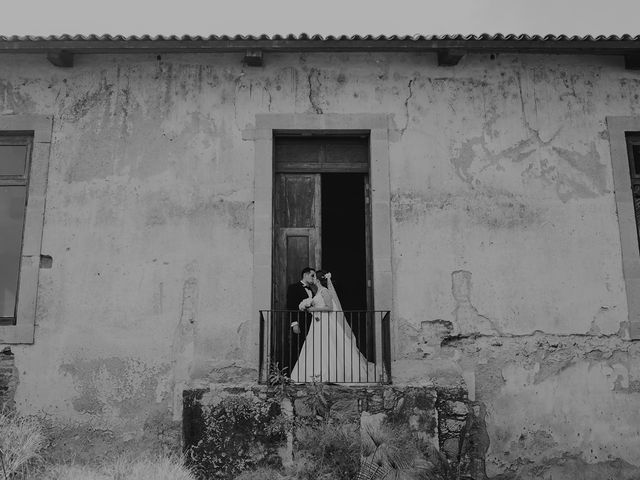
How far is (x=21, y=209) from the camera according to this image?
28.3ft

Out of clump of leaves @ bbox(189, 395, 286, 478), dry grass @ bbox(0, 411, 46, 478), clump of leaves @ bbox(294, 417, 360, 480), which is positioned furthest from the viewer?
clump of leaves @ bbox(189, 395, 286, 478)

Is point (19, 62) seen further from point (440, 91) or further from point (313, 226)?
point (440, 91)

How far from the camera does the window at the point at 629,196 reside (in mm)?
8258

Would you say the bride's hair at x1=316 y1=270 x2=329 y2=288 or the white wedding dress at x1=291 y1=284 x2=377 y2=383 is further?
the bride's hair at x1=316 y1=270 x2=329 y2=288

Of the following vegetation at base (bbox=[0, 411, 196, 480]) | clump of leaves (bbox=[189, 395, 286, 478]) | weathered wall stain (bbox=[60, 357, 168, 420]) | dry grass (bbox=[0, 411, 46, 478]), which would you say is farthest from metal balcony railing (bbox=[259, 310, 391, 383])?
dry grass (bbox=[0, 411, 46, 478])

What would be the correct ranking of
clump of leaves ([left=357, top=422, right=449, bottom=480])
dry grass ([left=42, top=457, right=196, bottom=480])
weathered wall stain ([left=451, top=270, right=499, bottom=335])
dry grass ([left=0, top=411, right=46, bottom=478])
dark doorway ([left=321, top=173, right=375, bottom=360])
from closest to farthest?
dry grass ([left=42, top=457, right=196, bottom=480]), dry grass ([left=0, top=411, right=46, bottom=478]), clump of leaves ([left=357, top=422, right=449, bottom=480]), weathered wall stain ([left=451, top=270, right=499, bottom=335]), dark doorway ([left=321, top=173, right=375, bottom=360])

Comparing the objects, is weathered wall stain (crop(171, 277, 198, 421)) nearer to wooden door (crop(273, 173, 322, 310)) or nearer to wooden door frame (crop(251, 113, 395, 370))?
wooden door frame (crop(251, 113, 395, 370))

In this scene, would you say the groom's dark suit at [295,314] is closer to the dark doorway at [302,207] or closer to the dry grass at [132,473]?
the dark doorway at [302,207]

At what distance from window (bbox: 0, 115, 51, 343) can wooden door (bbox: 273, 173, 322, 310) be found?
258 centimetres

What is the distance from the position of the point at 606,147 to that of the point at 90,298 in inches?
232

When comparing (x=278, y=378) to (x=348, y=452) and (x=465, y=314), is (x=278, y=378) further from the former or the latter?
(x=465, y=314)

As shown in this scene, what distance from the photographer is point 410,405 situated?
7.33m

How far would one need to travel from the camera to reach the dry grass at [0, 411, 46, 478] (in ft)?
21.1

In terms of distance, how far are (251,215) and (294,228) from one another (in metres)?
0.63
